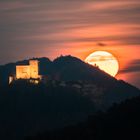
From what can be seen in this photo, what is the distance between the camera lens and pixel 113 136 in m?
199

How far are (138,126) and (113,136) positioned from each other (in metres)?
3.84

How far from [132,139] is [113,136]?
9.88 meters

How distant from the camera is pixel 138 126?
19988 centimetres

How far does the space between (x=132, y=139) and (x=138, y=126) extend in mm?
10294

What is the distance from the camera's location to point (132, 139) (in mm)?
189750
